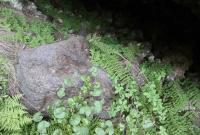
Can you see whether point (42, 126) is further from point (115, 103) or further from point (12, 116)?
point (115, 103)

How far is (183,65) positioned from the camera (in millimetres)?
→ 4363

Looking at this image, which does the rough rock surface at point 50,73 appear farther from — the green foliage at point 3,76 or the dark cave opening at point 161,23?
the dark cave opening at point 161,23

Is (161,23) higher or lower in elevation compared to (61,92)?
higher

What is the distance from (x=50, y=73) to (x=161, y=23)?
6.85 ft

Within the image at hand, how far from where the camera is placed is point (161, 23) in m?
4.98

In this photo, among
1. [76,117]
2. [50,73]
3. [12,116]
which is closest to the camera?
[12,116]

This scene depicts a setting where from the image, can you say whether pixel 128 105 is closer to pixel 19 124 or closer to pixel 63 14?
pixel 19 124

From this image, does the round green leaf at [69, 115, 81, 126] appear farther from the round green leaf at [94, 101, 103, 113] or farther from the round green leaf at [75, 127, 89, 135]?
the round green leaf at [94, 101, 103, 113]

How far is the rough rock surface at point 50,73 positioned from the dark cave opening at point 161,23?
111 centimetres

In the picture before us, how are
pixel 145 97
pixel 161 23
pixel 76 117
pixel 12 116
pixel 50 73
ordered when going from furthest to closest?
pixel 161 23 → pixel 145 97 → pixel 50 73 → pixel 76 117 → pixel 12 116

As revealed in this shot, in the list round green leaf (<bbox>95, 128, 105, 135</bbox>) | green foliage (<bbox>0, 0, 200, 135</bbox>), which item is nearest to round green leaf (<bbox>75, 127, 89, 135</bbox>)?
green foliage (<bbox>0, 0, 200, 135</bbox>)

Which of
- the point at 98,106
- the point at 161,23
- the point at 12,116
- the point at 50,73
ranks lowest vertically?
the point at 12,116

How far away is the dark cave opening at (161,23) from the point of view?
4.61 metres

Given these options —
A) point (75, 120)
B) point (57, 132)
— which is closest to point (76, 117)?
point (75, 120)
